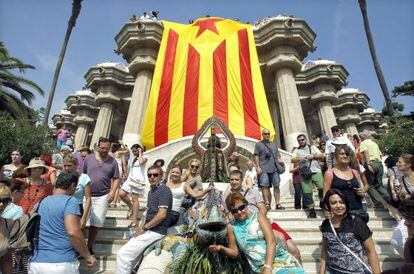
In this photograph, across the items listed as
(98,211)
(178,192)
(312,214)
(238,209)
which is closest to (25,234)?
(98,211)

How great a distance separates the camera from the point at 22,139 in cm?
1342

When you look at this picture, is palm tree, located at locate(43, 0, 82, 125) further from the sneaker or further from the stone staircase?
the sneaker

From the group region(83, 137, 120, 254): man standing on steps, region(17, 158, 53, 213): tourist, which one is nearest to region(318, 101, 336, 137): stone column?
region(83, 137, 120, 254): man standing on steps

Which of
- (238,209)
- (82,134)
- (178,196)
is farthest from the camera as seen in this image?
(82,134)

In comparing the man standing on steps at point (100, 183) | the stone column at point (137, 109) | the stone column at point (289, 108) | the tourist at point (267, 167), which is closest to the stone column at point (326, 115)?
the stone column at point (289, 108)

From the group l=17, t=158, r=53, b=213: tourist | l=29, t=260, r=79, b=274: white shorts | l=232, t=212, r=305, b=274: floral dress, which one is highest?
l=17, t=158, r=53, b=213: tourist

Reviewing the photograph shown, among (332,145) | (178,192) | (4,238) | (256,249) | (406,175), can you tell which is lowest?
(256,249)

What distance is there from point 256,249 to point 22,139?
45.5ft

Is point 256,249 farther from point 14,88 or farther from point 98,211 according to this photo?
point 14,88

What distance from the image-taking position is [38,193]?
14.5 feet

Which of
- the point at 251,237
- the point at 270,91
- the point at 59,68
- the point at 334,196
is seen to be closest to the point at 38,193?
the point at 251,237

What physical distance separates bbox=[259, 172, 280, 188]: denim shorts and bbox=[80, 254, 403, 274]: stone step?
2.09m

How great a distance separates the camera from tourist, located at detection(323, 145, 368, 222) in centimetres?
371

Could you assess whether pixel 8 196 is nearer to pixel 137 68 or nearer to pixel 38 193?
pixel 38 193
